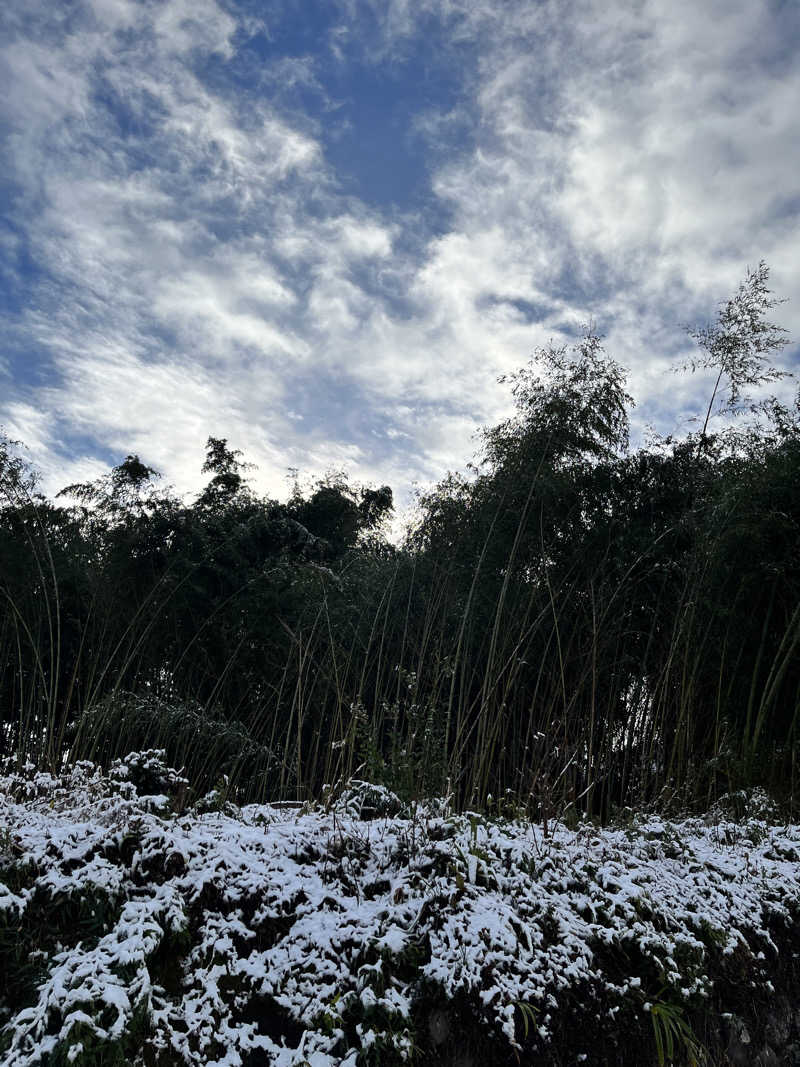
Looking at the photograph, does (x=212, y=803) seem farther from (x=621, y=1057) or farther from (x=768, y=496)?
(x=768, y=496)

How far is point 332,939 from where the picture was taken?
1569 mm

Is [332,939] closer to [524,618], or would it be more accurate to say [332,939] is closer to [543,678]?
[524,618]

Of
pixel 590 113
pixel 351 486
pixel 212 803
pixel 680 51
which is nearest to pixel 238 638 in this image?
pixel 351 486

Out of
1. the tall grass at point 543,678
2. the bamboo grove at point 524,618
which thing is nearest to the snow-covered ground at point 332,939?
the bamboo grove at point 524,618

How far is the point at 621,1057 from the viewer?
5.08ft

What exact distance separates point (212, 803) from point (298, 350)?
3235 millimetres

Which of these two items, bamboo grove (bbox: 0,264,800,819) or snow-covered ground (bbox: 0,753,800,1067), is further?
→ bamboo grove (bbox: 0,264,800,819)

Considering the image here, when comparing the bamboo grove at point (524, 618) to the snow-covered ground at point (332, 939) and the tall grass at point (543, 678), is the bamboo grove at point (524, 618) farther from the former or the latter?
the snow-covered ground at point (332, 939)

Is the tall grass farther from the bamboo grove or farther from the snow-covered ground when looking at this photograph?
the snow-covered ground

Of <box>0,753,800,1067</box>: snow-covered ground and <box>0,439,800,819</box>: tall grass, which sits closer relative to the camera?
<box>0,753,800,1067</box>: snow-covered ground

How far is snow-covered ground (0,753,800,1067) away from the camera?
1.36 meters

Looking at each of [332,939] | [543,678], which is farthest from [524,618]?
[332,939]

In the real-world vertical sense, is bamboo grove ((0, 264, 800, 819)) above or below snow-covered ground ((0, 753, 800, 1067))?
above

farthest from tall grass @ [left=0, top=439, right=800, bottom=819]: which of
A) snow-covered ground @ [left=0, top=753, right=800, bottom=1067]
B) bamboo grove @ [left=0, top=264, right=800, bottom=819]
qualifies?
snow-covered ground @ [left=0, top=753, right=800, bottom=1067]
